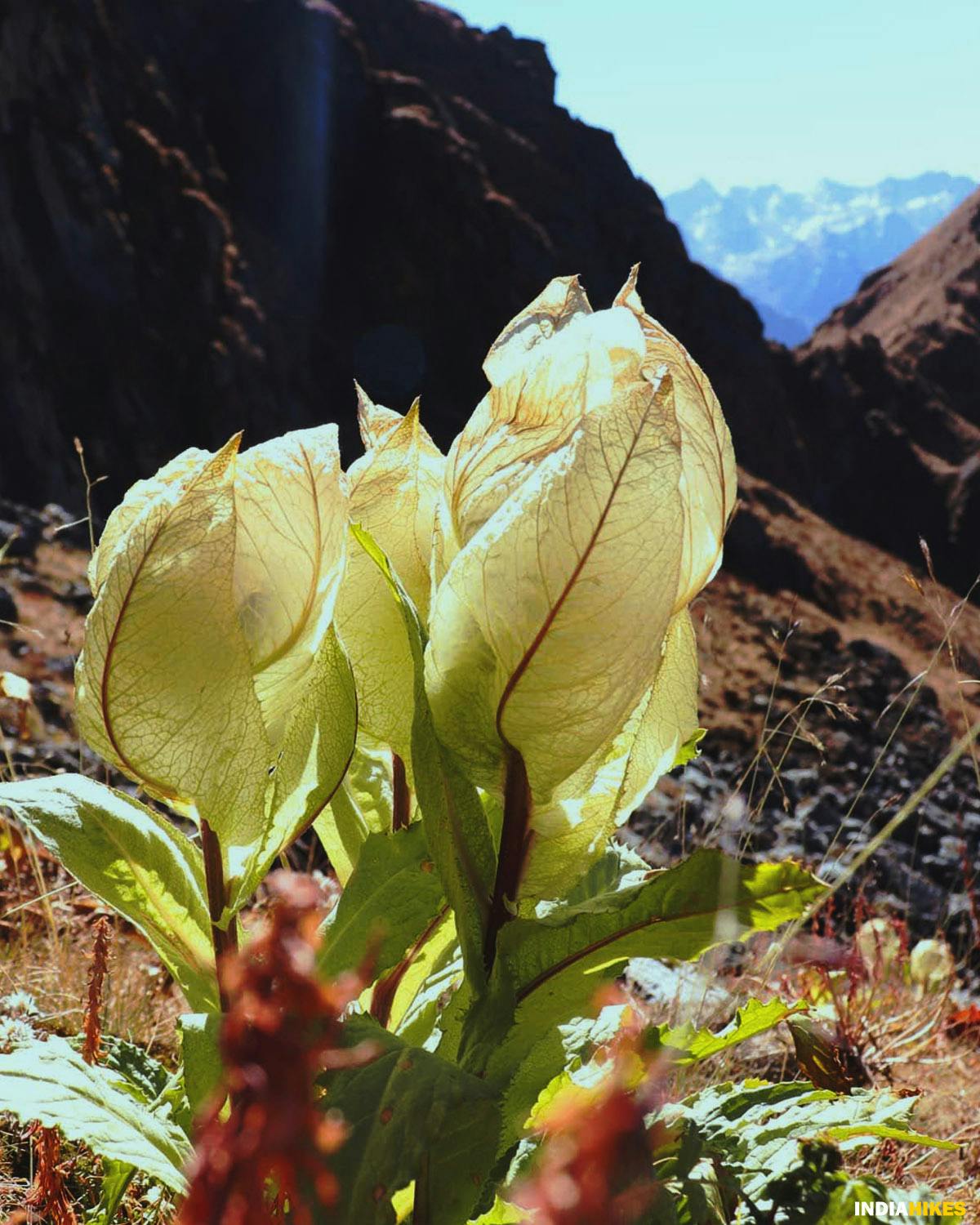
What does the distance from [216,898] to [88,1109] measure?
0.14 meters

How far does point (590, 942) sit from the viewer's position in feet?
2.00

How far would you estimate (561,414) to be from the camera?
595 mm

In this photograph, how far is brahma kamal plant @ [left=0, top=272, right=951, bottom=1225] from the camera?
0.54 meters

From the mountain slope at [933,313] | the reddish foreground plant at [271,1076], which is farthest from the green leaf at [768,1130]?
the mountain slope at [933,313]

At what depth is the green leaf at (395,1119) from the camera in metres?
0.52

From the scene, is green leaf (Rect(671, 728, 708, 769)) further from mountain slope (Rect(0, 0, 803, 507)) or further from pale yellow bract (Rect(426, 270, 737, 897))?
mountain slope (Rect(0, 0, 803, 507))

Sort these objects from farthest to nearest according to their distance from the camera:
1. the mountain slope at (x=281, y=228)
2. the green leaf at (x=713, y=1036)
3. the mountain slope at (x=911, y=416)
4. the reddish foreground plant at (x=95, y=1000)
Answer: the mountain slope at (x=911, y=416), the mountain slope at (x=281, y=228), the reddish foreground plant at (x=95, y=1000), the green leaf at (x=713, y=1036)

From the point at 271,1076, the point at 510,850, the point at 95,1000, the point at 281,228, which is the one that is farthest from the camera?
the point at 281,228

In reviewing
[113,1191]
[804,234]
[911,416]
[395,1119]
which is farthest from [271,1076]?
[804,234]

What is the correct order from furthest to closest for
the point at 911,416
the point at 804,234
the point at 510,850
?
1. the point at 804,234
2. the point at 911,416
3. the point at 510,850

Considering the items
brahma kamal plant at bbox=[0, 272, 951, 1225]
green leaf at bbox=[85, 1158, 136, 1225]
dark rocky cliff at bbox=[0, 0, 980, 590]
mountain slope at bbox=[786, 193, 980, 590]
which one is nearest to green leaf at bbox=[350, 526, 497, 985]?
brahma kamal plant at bbox=[0, 272, 951, 1225]

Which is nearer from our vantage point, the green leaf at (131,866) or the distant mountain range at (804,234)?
the green leaf at (131,866)

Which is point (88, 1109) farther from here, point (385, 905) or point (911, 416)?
point (911, 416)

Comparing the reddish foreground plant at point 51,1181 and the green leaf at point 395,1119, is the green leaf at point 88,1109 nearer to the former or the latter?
the reddish foreground plant at point 51,1181
